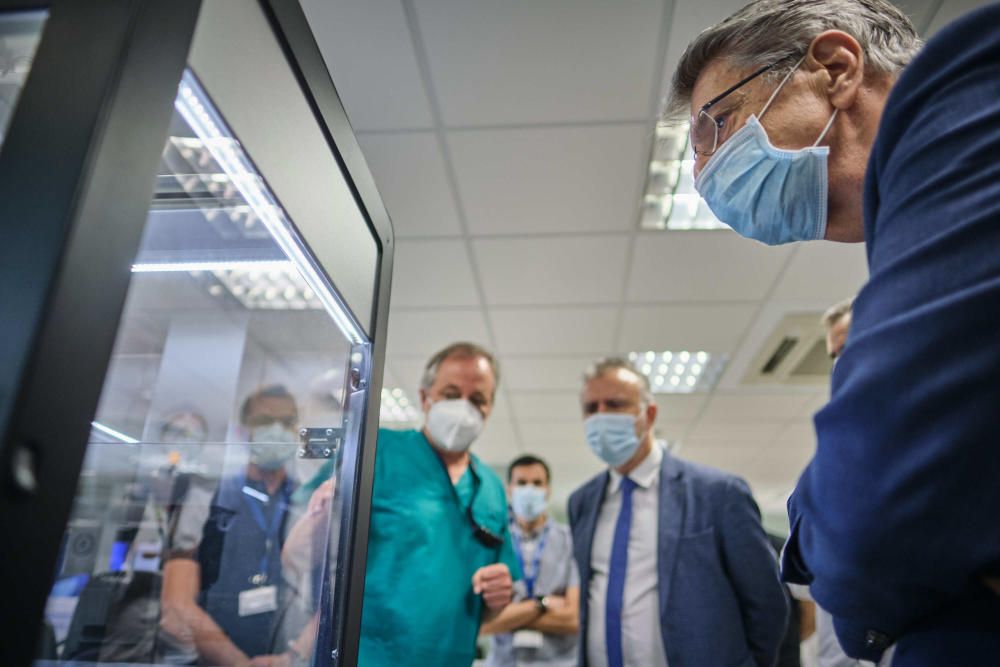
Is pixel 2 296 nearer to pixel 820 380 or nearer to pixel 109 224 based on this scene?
pixel 109 224

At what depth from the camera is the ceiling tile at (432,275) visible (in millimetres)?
2984

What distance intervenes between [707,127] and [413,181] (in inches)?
68.9

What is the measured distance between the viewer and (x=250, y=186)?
628 millimetres

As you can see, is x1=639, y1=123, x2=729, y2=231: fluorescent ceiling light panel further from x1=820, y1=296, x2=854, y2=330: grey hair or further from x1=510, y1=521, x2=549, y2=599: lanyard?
x1=510, y1=521, x2=549, y2=599: lanyard

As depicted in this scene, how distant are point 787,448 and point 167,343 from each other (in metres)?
5.82

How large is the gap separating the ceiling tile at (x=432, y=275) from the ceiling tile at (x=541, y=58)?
0.85 meters

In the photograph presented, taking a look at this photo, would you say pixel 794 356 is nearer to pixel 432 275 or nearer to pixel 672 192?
pixel 672 192

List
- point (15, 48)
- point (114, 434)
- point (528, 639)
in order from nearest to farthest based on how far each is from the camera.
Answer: point (15, 48), point (114, 434), point (528, 639)

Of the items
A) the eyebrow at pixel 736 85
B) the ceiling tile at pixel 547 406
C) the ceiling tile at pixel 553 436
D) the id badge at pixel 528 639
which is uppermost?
the ceiling tile at pixel 547 406

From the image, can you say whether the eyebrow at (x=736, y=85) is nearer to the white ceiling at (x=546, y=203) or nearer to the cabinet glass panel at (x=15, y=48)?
the cabinet glass panel at (x=15, y=48)

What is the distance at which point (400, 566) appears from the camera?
1337mm

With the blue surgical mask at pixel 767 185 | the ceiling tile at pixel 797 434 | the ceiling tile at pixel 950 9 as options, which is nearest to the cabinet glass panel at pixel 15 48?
the blue surgical mask at pixel 767 185

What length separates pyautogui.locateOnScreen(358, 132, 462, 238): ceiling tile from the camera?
7.64 ft

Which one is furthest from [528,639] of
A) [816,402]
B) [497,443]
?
[497,443]
